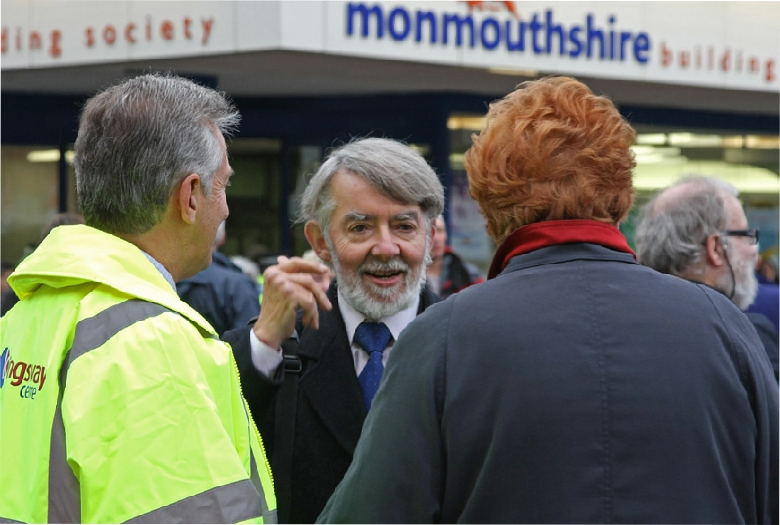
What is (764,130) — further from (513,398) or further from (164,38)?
(513,398)

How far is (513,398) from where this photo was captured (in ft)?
5.88

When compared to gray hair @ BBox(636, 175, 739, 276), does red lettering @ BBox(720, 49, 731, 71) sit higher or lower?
higher

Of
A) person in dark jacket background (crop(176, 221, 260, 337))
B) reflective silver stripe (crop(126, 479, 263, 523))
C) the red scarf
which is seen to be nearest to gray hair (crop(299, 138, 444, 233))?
the red scarf

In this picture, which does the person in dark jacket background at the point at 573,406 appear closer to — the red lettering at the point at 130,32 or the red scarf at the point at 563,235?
the red scarf at the point at 563,235

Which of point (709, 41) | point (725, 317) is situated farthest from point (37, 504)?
point (709, 41)

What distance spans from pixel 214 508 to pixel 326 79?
10.9 m

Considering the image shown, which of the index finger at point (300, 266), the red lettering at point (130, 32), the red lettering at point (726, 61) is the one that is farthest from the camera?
the red lettering at point (726, 61)

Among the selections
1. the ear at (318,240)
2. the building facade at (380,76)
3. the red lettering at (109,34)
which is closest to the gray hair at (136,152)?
the ear at (318,240)

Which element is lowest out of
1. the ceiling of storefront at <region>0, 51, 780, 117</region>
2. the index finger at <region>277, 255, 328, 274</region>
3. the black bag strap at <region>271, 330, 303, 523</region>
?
the black bag strap at <region>271, 330, 303, 523</region>

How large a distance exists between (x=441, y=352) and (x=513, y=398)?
15cm

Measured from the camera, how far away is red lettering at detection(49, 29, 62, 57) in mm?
10922

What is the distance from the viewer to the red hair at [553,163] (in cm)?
197

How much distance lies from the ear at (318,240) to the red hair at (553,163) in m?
1.17

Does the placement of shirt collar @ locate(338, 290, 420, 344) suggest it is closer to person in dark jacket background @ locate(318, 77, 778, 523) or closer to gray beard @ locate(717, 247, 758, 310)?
person in dark jacket background @ locate(318, 77, 778, 523)
